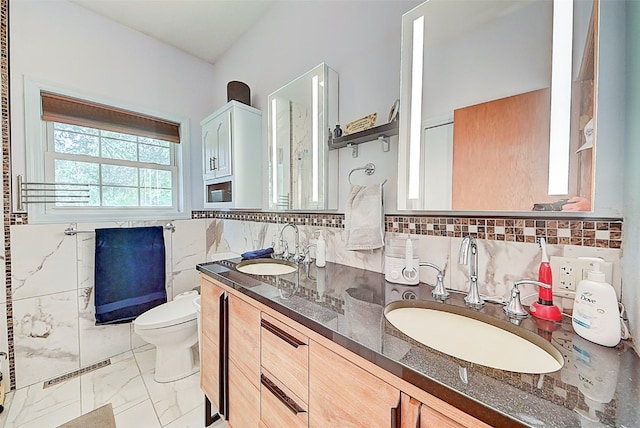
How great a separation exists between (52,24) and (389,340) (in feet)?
9.39

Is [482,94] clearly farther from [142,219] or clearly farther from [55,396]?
[55,396]

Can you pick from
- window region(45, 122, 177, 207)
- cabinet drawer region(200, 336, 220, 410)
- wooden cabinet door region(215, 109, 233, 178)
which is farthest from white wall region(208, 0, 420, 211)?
window region(45, 122, 177, 207)

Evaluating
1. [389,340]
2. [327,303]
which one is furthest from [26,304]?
[389,340]

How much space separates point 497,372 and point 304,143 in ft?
4.79

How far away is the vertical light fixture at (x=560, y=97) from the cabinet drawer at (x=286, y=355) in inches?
36.8

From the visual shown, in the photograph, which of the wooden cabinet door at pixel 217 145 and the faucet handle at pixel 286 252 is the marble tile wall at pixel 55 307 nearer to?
the wooden cabinet door at pixel 217 145

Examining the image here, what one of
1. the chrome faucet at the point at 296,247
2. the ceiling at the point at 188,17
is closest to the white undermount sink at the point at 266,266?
the chrome faucet at the point at 296,247

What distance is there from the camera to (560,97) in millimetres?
778

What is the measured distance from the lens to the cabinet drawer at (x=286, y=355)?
0.78 m

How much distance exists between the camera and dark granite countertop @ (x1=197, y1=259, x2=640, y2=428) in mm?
390

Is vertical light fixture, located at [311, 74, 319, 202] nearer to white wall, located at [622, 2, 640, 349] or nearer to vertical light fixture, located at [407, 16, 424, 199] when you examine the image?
vertical light fixture, located at [407, 16, 424, 199]

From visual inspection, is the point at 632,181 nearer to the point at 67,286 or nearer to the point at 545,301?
the point at 545,301

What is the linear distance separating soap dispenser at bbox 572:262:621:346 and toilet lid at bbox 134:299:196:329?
1937 millimetres

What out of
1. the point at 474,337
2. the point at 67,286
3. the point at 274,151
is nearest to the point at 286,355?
the point at 474,337
